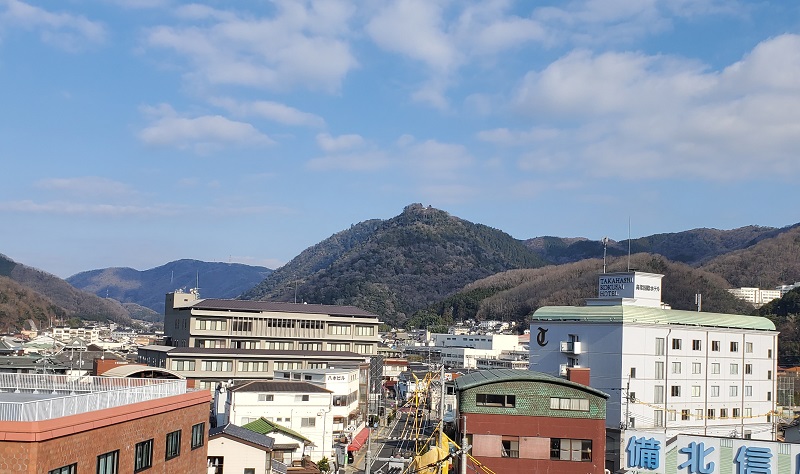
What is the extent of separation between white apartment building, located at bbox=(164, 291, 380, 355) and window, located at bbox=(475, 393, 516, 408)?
4392 cm

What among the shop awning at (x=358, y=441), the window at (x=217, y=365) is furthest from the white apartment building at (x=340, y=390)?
the window at (x=217, y=365)

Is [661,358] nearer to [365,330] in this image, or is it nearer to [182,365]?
[365,330]

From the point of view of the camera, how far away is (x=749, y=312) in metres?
113

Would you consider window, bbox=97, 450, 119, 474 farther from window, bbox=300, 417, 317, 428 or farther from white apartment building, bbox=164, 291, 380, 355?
white apartment building, bbox=164, 291, 380, 355

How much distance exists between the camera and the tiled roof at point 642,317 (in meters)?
45.8

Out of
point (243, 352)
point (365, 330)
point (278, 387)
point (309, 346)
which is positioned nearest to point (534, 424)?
point (278, 387)

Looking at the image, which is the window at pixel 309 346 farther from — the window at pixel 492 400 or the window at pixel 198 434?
the window at pixel 198 434

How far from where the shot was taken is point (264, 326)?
72.1m

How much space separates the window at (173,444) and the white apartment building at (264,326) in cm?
4763

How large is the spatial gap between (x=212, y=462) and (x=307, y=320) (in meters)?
44.8

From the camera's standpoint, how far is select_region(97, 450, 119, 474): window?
17.0 meters

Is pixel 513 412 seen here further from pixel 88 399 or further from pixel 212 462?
pixel 88 399

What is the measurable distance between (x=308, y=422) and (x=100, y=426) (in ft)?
95.8

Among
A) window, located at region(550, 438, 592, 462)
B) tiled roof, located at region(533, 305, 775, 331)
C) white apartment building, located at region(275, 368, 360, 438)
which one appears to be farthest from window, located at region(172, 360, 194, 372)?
window, located at region(550, 438, 592, 462)
